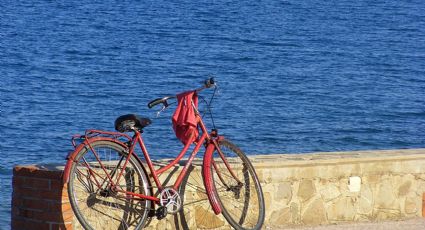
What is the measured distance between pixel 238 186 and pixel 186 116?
73 centimetres

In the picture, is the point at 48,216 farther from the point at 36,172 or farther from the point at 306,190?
the point at 306,190

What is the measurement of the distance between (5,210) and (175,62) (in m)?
22.5

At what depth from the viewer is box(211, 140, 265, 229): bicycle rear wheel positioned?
7391 mm

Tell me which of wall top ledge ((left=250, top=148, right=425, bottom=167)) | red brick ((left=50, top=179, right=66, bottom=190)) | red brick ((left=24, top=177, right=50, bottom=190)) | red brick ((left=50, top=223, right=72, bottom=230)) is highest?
wall top ledge ((left=250, top=148, right=425, bottom=167))

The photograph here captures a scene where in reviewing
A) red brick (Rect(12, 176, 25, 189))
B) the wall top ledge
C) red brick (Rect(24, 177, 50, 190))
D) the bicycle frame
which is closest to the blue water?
the wall top ledge

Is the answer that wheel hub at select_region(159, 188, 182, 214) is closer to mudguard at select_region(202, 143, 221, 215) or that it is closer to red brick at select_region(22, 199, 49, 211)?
mudguard at select_region(202, 143, 221, 215)

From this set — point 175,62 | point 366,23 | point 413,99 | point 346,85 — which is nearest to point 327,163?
point 413,99

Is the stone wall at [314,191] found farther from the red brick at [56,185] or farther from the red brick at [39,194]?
the red brick at [56,185]

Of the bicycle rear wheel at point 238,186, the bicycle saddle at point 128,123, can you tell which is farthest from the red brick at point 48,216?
the bicycle rear wheel at point 238,186

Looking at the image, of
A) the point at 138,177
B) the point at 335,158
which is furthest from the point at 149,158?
the point at 335,158

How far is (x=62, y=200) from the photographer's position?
6.92 metres

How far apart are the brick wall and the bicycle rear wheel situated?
113 cm

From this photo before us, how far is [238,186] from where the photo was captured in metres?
7.44

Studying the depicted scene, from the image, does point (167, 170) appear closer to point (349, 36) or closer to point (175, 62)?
point (175, 62)
